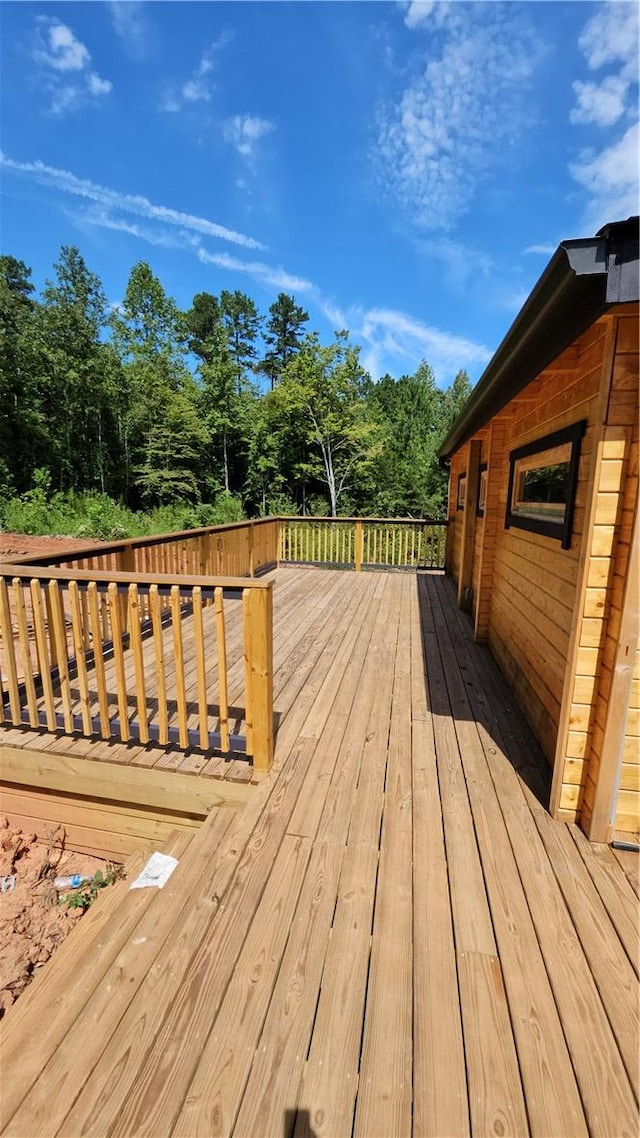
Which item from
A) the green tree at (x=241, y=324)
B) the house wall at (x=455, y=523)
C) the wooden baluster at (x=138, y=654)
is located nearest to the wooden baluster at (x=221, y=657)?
the wooden baluster at (x=138, y=654)

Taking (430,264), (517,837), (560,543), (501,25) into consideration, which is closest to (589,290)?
(560,543)

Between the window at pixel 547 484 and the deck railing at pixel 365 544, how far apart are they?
465 centimetres

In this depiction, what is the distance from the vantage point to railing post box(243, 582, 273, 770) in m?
2.13

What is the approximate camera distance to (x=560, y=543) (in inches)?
94.9

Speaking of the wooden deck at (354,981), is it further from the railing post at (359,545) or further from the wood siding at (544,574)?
the railing post at (359,545)

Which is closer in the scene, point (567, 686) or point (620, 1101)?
point (620, 1101)

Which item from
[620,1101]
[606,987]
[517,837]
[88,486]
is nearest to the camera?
[620,1101]

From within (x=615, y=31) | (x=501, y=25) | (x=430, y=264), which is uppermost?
(x=430, y=264)

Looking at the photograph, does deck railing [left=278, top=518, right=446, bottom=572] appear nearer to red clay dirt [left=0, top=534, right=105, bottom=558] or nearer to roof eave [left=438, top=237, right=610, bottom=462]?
red clay dirt [left=0, top=534, right=105, bottom=558]

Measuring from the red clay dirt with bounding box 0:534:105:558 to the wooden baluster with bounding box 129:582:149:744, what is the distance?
23.6ft

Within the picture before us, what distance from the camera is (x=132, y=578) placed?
2.33 m

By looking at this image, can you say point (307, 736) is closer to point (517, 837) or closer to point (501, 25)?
point (517, 837)

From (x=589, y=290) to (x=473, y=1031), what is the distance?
2.31 meters

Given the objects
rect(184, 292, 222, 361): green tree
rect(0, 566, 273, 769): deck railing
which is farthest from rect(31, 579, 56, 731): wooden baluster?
rect(184, 292, 222, 361): green tree
